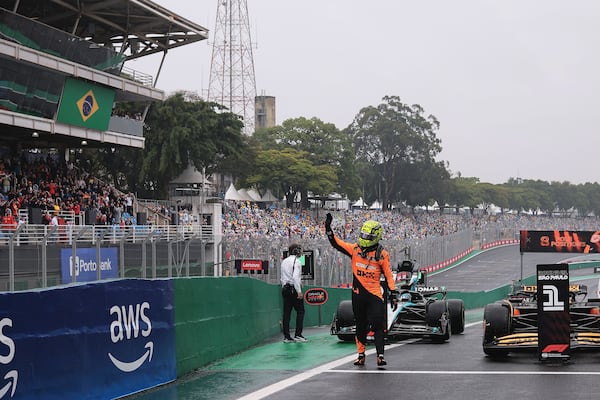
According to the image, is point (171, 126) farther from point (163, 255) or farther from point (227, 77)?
point (163, 255)

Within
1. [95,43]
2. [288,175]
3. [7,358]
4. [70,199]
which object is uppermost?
[95,43]

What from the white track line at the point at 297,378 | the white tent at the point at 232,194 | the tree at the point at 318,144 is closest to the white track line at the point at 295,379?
the white track line at the point at 297,378

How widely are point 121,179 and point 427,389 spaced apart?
4960 cm

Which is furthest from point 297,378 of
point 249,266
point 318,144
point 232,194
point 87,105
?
point 318,144

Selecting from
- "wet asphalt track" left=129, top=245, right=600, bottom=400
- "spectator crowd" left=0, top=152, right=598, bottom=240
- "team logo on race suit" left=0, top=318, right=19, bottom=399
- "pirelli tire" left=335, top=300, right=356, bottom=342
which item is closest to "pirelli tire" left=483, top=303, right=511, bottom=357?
"wet asphalt track" left=129, top=245, right=600, bottom=400

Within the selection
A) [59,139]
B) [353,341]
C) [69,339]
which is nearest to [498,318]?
[353,341]

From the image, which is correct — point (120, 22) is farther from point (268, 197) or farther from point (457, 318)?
point (268, 197)

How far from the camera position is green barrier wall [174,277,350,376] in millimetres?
11102

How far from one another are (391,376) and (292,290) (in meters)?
4.99

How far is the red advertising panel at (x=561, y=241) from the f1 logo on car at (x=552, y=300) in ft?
50.6

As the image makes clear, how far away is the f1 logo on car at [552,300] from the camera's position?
11.6m

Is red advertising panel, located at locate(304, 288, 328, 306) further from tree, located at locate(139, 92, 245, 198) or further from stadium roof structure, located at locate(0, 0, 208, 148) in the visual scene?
tree, located at locate(139, 92, 245, 198)

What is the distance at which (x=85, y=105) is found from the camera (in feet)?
125

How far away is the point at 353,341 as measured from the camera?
14.9 metres
